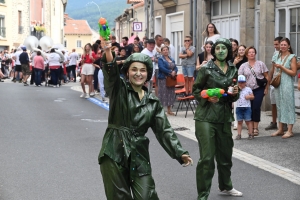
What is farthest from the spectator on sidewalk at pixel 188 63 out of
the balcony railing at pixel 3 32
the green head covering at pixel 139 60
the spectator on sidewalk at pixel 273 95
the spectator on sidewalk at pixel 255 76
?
the balcony railing at pixel 3 32

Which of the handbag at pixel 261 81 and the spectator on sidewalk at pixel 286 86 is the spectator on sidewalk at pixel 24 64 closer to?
the handbag at pixel 261 81

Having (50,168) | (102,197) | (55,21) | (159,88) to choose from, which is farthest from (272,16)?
(55,21)

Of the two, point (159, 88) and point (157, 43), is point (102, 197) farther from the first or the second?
point (157, 43)

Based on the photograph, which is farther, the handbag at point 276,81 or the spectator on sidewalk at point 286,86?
the handbag at point 276,81

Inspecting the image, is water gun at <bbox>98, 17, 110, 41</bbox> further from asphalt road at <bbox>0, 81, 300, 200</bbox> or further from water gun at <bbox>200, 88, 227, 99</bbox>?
asphalt road at <bbox>0, 81, 300, 200</bbox>

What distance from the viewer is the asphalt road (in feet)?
26.2

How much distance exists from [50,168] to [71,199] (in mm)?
1893

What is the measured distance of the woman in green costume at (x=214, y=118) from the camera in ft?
24.3

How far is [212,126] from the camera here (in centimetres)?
748

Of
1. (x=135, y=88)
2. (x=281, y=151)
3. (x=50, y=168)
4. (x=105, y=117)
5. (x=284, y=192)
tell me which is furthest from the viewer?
(x=105, y=117)

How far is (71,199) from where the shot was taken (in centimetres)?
762

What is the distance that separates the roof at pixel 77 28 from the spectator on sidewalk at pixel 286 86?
131 metres

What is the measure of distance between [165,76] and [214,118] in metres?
9.34

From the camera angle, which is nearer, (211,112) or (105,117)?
(211,112)
